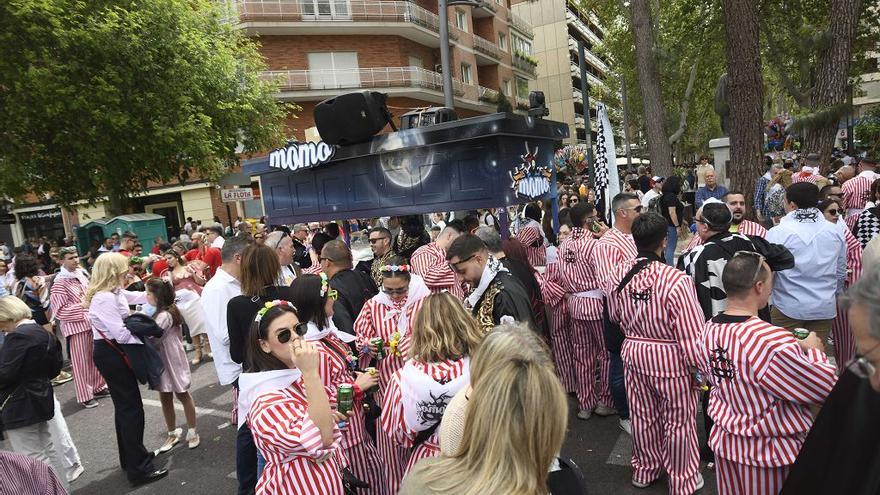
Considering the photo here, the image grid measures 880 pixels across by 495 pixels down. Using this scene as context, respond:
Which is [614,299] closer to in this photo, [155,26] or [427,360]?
[427,360]

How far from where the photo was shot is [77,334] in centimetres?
739

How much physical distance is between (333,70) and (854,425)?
2838 cm

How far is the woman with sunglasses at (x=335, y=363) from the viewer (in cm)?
329

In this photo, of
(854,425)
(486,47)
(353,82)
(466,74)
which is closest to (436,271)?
(854,425)

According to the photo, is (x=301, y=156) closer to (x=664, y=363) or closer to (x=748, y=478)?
(x=664, y=363)

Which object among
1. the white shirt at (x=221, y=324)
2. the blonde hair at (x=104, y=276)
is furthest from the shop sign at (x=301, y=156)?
the white shirt at (x=221, y=324)

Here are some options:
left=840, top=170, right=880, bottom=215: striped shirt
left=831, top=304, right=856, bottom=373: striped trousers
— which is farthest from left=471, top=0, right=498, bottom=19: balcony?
left=831, top=304, right=856, bottom=373: striped trousers

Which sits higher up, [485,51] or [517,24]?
[517,24]

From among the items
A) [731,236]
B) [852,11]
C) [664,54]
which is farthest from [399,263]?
[664,54]

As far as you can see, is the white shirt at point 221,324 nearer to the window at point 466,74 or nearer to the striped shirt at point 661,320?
the striped shirt at point 661,320

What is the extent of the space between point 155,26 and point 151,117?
9.15 ft

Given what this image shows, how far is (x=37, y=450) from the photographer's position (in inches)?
168

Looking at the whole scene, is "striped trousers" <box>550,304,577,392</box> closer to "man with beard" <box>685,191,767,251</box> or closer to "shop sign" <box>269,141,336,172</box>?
"man with beard" <box>685,191,767,251</box>

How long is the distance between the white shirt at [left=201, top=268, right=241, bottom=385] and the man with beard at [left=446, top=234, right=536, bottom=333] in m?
1.86
